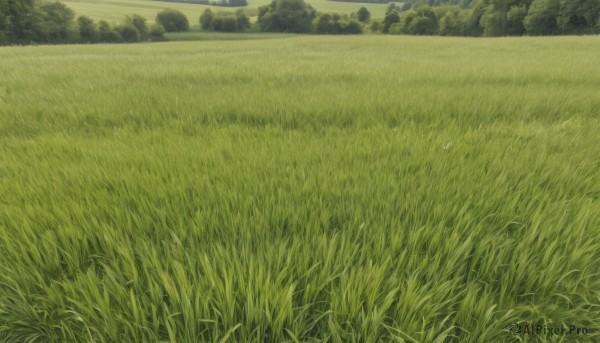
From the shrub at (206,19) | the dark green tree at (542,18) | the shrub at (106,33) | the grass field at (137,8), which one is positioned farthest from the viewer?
the shrub at (206,19)

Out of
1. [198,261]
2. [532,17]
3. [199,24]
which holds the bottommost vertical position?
[198,261]

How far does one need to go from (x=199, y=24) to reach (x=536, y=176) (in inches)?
3331

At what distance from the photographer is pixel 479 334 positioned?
86 centimetres

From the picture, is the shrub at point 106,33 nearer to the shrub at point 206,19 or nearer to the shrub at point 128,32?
the shrub at point 128,32

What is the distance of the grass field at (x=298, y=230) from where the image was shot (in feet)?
2.84

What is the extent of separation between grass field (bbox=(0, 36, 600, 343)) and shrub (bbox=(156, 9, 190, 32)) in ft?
249

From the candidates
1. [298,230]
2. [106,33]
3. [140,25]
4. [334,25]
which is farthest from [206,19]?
[298,230]

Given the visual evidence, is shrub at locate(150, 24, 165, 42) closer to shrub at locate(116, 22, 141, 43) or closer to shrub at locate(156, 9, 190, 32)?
shrub at locate(116, 22, 141, 43)

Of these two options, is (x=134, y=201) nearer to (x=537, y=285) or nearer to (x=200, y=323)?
(x=200, y=323)

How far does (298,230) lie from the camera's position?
1245 mm

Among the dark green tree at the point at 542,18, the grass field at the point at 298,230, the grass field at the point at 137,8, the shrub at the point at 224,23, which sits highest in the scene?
the grass field at the point at 137,8

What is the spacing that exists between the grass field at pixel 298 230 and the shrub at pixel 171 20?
75.9 metres

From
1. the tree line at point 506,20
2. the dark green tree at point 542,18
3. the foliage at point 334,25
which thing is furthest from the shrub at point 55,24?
the dark green tree at point 542,18

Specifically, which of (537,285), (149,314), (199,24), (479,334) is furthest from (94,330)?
(199,24)
